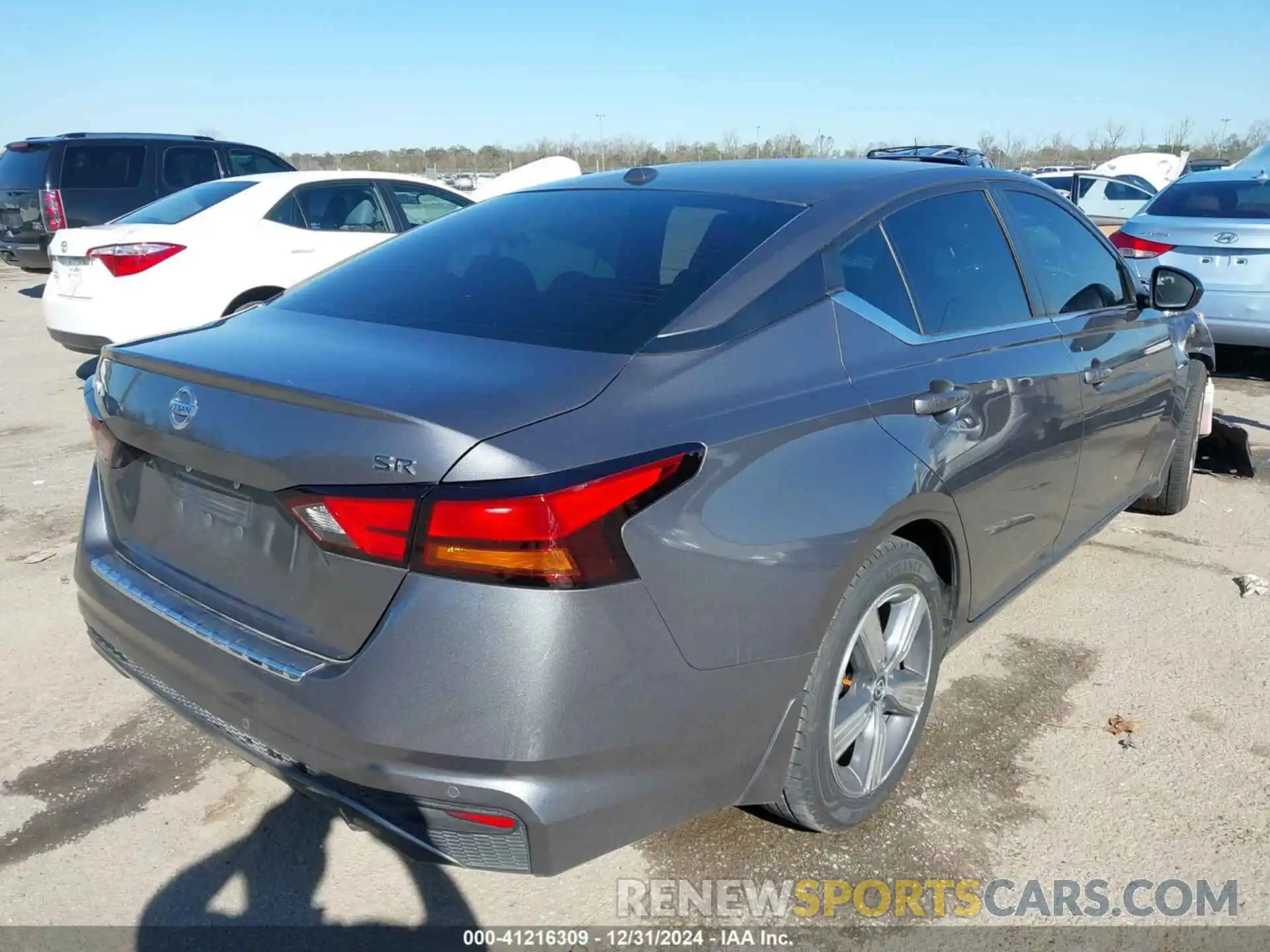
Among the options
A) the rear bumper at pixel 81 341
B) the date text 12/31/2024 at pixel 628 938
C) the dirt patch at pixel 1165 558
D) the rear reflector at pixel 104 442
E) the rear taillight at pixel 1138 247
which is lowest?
the date text 12/31/2024 at pixel 628 938

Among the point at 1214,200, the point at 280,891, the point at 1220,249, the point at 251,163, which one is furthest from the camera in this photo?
the point at 251,163

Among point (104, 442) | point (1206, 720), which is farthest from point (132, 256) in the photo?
point (1206, 720)

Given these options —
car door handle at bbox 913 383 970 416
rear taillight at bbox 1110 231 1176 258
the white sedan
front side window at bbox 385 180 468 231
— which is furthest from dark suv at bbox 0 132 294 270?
car door handle at bbox 913 383 970 416

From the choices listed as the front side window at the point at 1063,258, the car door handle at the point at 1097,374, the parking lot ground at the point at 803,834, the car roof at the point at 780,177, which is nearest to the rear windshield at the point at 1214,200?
the front side window at the point at 1063,258

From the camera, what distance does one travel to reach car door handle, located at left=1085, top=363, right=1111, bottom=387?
3.54 m

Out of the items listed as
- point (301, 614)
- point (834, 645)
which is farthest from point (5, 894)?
point (834, 645)

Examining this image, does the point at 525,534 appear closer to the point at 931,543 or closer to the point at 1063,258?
the point at 931,543

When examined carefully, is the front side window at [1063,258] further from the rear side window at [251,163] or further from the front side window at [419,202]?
the rear side window at [251,163]

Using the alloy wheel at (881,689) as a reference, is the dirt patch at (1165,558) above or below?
below

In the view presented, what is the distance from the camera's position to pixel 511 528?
1.83m

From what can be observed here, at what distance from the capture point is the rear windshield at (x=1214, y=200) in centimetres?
804

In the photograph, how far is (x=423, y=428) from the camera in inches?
74.7

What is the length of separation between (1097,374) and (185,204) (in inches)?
254

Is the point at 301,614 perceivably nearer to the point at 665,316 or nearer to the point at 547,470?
the point at 547,470
